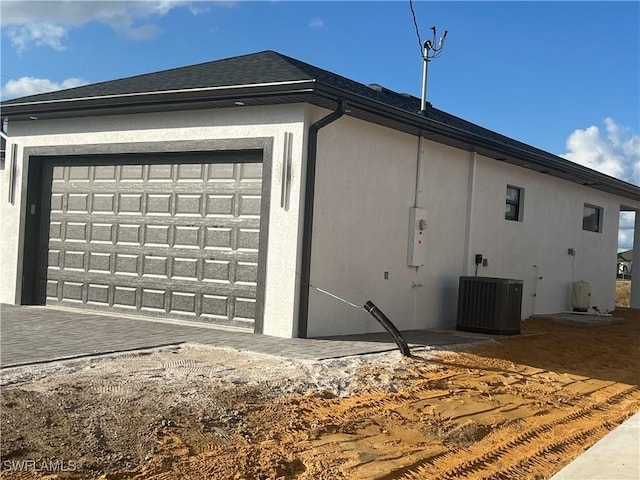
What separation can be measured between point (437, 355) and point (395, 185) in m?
3.55

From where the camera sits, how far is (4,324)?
10.3m

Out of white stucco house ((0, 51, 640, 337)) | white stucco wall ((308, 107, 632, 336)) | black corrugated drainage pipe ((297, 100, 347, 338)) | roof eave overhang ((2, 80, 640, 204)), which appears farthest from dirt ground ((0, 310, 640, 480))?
roof eave overhang ((2, 80, 640, 204))

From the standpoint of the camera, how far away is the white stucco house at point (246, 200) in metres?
10.5

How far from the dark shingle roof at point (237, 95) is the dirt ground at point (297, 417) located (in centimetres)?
372

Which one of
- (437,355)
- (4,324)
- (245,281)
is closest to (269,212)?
(245,281)

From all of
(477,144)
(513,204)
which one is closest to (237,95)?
(477,144)

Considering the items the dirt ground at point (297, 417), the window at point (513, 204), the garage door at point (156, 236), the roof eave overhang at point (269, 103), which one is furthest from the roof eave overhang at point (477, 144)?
the dirt ground at point (297, 417)

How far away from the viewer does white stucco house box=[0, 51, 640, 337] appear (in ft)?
34.5

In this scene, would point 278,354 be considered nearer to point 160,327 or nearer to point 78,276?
point 160,327

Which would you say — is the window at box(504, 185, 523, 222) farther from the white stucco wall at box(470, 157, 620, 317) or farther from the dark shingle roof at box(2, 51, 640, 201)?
the dark shingle roof at box(2, 51, 640, 201)

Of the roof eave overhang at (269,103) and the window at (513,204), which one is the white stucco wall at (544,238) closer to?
the window at (513,204)

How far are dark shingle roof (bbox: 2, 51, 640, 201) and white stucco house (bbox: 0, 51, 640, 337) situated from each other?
0.12 feet

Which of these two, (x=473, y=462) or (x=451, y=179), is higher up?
(x=451, y=179)

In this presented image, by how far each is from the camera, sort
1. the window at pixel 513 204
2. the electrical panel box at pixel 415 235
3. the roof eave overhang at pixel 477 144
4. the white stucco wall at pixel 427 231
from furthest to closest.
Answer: the window at pixel 513 204 < the electrical panel box at pixel 415 235 < the white stucco wall at pixel 427 231 < the roof eave overhang at pixel 477 144
